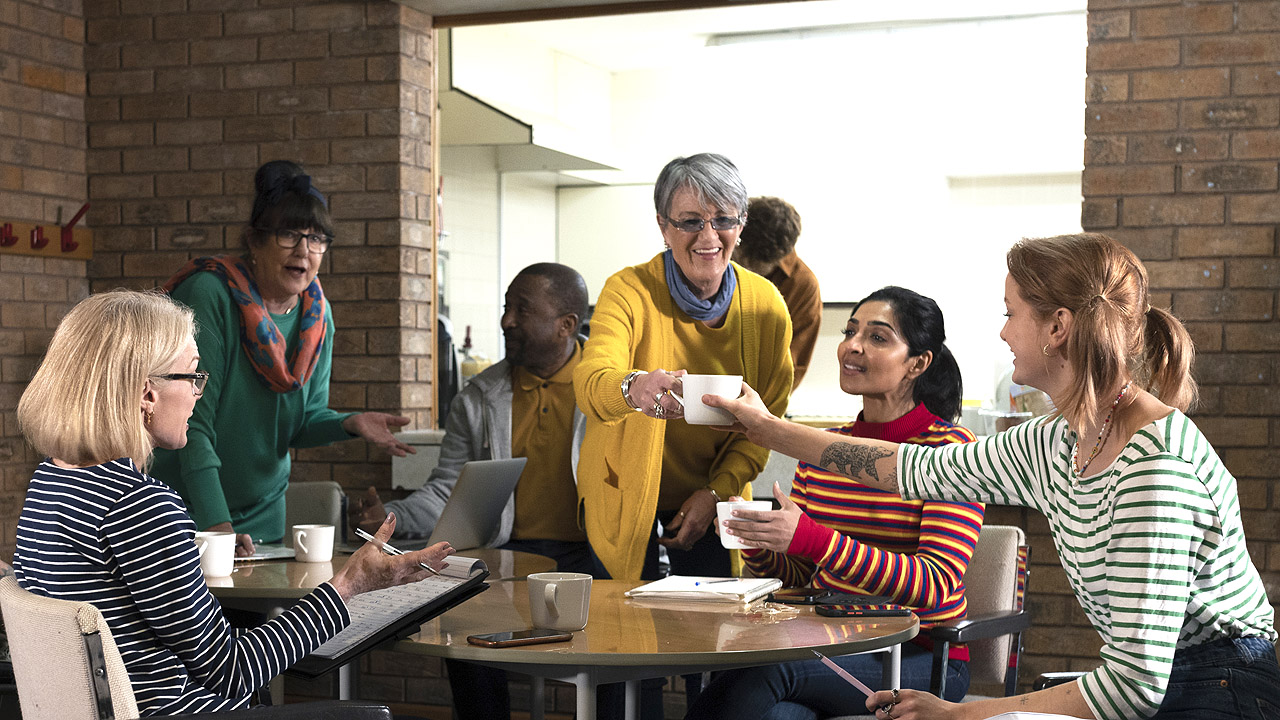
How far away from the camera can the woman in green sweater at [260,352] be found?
290 centimetres

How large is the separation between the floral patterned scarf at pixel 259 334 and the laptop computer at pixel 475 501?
2.28 ft

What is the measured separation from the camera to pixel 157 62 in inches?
171

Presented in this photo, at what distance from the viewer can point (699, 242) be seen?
2.67m

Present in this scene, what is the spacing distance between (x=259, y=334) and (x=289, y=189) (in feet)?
1.29

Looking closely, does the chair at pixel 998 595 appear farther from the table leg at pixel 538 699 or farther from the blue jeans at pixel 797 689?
the table leg at pixel 538 699

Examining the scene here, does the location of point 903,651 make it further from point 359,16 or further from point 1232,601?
point 359,16

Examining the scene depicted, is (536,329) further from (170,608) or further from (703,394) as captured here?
(170,608)

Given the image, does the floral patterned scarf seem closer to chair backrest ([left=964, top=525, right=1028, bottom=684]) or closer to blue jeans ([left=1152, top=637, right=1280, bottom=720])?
chair backrest ([left=964, top=525, right=1028, bottom=684])

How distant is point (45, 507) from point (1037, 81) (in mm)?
3322

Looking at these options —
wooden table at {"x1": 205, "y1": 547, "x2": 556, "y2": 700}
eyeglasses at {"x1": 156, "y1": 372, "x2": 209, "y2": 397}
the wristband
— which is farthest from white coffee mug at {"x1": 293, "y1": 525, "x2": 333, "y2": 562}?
eyeglasses at {"x1": 156, "y1": 372, "x2": 209, "y2": 397}

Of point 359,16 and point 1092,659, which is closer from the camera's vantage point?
point 1092,659

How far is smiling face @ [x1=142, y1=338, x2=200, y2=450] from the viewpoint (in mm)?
1682

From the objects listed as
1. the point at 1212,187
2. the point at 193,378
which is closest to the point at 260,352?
the point at 193,378

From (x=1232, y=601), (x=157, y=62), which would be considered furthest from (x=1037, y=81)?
(x=157, y=62)
